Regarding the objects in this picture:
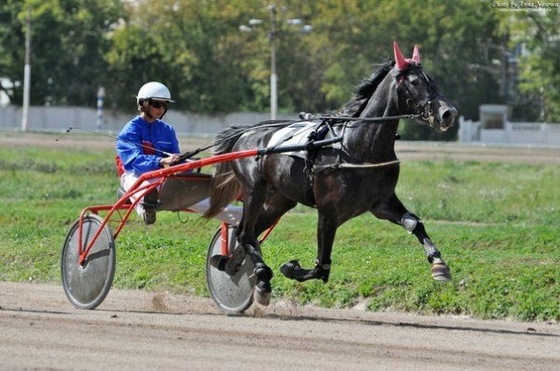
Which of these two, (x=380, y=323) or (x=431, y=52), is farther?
(x=431, y=52)

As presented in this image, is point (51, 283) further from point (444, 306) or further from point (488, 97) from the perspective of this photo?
point (488, 97)

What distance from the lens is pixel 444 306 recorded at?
37.4ft

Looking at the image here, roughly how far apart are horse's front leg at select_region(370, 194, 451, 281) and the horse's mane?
0.76 m

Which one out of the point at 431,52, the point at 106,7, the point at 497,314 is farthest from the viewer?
the point at 106,7

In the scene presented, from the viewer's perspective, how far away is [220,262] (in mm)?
11211

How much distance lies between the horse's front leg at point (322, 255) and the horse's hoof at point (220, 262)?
3.08ft

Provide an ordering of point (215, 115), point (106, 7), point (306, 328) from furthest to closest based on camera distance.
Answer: point (106, 7)
point (215, 115)
point (306, 328)

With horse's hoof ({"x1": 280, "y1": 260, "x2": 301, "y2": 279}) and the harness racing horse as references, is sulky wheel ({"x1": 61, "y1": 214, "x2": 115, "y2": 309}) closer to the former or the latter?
the harness racing horse

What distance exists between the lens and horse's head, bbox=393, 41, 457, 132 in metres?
9.55

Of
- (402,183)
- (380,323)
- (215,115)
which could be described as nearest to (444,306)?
(380,323)

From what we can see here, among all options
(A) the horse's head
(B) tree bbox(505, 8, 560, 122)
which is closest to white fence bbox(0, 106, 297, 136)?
(B) tree bbox(505, 8, 560, 122)

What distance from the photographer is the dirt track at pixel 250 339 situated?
7977 mm

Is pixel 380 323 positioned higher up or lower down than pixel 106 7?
lower down

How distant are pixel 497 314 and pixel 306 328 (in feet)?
6.81
